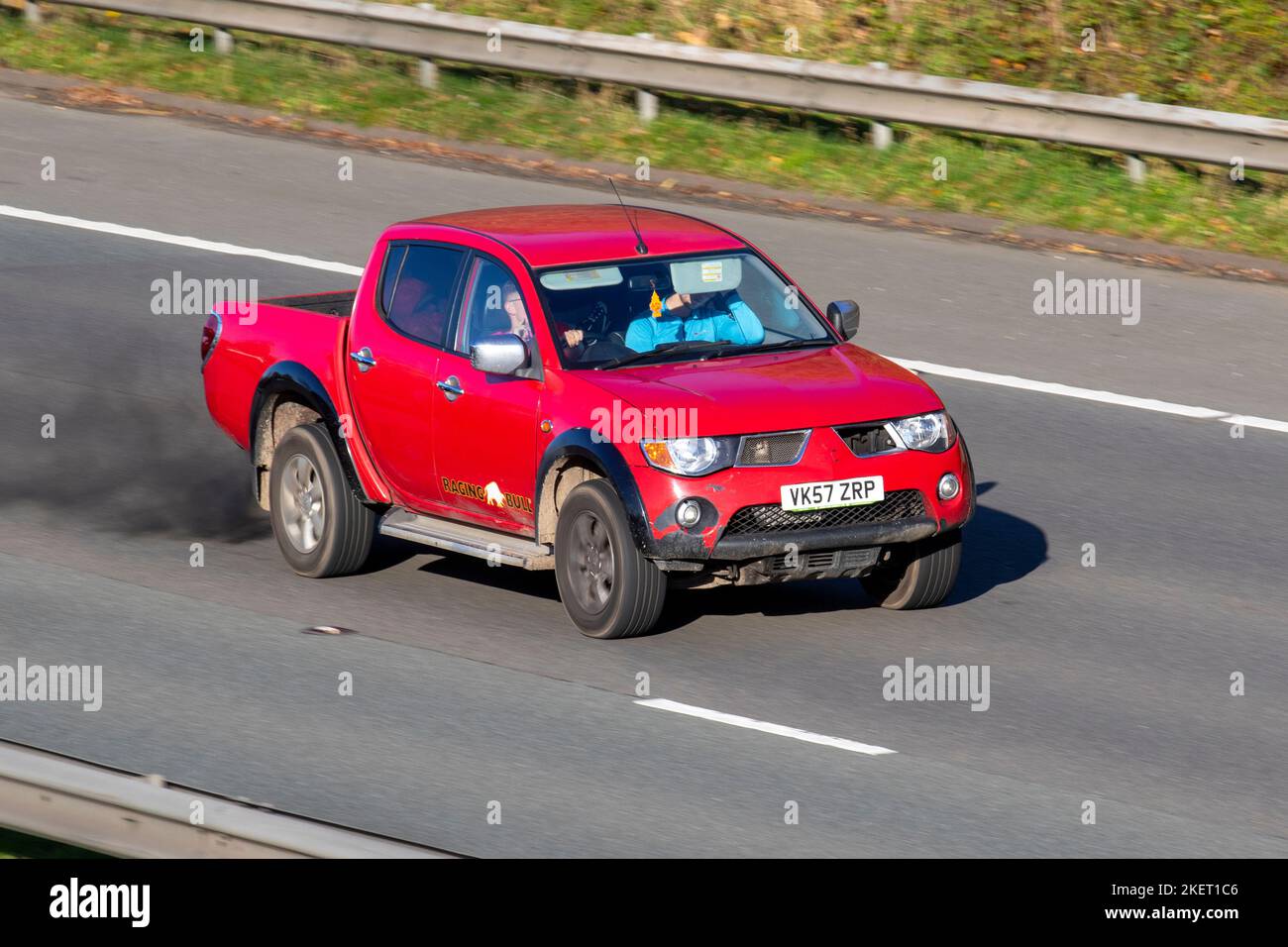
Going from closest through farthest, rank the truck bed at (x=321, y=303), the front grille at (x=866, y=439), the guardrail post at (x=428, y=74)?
the front grille at (x=866, y=439)
the truck bed at (x=321, y=303)
the guardrail post at (x=428, y=74)

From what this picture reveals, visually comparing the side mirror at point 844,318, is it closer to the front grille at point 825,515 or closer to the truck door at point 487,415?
the front grille at point 825,515

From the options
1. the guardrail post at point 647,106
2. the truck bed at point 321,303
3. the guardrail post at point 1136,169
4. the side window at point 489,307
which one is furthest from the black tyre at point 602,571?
the guardrail post at point 647,106

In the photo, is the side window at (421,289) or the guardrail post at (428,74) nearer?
the side window at (421,289)

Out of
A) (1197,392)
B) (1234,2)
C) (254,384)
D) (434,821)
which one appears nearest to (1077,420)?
(1197,392)

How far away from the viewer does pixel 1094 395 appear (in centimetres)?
1402

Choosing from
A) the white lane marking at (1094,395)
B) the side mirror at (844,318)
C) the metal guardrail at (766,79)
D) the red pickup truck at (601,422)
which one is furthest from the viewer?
the metal guardrail at (766,79)

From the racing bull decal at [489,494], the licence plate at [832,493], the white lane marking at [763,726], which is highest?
the licence plate at [832,493]

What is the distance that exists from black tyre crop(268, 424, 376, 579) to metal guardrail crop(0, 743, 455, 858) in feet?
14.3

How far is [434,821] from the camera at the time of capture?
7777mm

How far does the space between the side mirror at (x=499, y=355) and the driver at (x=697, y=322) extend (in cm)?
54

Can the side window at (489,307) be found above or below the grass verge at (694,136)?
above

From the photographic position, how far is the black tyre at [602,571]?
9484 mm

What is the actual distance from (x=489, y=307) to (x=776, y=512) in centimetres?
187

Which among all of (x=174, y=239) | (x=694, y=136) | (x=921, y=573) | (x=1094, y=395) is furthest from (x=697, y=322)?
(x=694, y=136)
